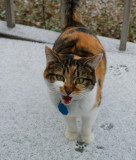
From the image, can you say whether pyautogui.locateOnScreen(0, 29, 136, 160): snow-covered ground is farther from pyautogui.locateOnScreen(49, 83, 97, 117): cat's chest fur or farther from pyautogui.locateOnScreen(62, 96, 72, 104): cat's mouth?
pyautogui.locateOnScreen(62, 96, 72, 104): cat's mouth

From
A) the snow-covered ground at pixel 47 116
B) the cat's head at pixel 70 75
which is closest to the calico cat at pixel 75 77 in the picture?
the cat's head at pixel 70 75

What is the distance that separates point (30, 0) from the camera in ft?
12.6

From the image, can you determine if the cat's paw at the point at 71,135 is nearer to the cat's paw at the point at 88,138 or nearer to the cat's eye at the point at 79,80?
the cat's paw at the point at 88,138

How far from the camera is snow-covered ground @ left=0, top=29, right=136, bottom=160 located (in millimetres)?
1569

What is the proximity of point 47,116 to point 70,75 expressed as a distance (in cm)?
77

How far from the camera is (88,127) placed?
1.55 metres

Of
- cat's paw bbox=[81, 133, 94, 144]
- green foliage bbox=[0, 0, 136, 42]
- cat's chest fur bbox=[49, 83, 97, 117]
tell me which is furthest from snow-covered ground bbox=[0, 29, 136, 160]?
green foliage bbox=[0, 0, 136, 42]

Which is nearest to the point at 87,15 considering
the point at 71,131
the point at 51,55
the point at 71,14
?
the point at 71,14

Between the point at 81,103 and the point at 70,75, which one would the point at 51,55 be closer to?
the point at 70,75

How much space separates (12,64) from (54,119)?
3.05 feet

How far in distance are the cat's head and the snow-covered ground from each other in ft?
1.77

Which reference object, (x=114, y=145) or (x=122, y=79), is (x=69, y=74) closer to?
(x=114, y=145)

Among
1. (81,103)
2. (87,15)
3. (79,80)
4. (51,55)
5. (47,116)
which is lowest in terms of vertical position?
(47,116)

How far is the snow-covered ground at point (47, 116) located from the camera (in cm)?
157
